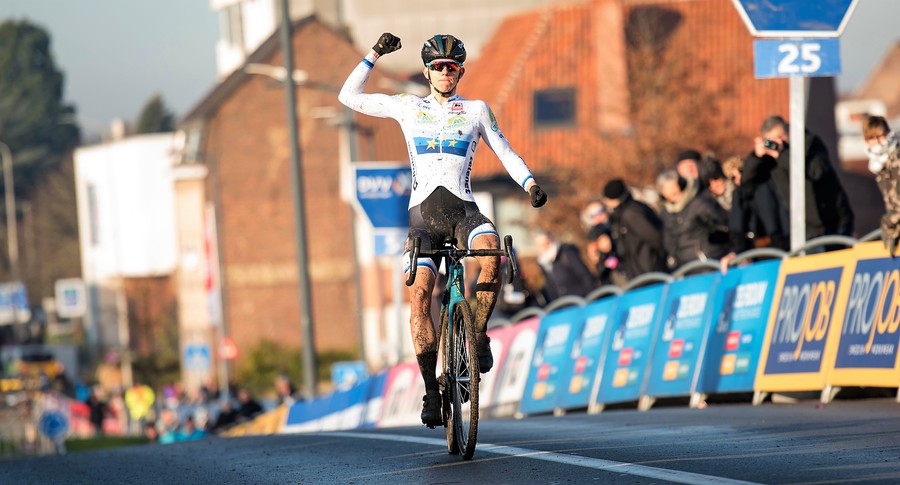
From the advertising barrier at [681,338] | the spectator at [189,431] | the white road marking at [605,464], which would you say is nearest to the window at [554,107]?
the spectator at [189,431]

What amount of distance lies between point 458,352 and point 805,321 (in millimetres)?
5148

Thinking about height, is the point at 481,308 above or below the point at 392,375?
above

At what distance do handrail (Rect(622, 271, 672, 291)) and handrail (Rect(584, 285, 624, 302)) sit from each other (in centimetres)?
15

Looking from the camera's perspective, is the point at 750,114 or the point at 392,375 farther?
the point at 750,114

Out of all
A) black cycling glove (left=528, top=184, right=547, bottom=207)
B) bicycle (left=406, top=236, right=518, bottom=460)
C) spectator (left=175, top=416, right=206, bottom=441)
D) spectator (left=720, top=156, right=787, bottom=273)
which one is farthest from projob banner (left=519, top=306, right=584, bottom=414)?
spectator (left=175, top=416, right=206, bottom=441)

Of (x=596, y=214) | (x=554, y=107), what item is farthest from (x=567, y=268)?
(x=554, y=107)

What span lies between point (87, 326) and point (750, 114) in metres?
66.8

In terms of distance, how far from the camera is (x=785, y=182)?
52.4ft

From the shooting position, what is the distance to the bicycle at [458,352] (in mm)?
10070

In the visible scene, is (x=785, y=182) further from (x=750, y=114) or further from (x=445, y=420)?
(x=750, y=114)

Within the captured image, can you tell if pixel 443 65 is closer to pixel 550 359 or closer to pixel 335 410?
pixel 550 359

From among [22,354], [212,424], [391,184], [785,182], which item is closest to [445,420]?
[785,182]

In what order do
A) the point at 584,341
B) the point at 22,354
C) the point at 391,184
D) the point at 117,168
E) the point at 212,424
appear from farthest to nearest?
1. the point at 117,168
2. the point at 22,354
3. the point at 212,424
4. the point at 391,184
5. the point at 584,341

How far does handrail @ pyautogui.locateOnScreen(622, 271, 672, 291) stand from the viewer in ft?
55.0
